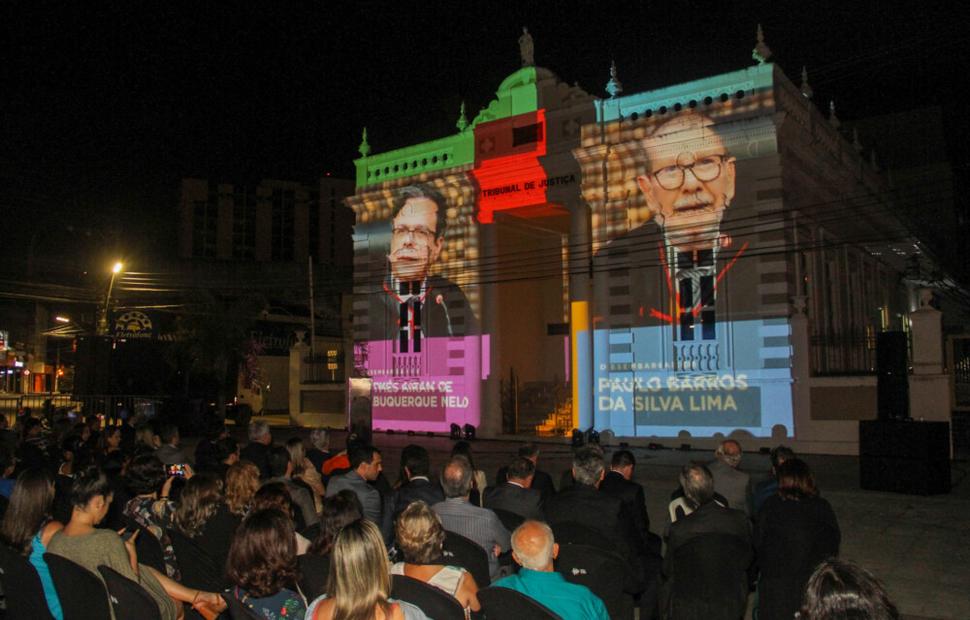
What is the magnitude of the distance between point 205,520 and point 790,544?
13.3 feet

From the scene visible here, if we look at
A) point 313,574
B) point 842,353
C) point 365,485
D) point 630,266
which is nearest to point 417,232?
point 630,266

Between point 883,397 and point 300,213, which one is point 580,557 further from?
point 300,213

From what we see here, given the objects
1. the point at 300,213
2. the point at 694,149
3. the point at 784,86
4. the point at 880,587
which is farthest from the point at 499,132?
the point at 300,213

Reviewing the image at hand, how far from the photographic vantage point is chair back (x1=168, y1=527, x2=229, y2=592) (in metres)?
4.98

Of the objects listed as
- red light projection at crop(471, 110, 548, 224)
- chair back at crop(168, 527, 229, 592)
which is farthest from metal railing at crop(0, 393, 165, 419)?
chair back at crop(168, 527, 229, 592)

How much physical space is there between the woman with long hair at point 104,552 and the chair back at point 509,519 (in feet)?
6.95

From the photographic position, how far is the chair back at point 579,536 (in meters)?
5.26

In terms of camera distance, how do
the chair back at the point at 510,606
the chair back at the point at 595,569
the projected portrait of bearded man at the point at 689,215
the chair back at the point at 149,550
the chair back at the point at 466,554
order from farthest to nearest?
the projected portrait of bearded man at the point at 689,215
the chair back at the point at 149,550
the chair back at the point at 466,554
the chair back at the point at 595,569
the chair back at the point at 510,606

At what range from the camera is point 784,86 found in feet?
69.2

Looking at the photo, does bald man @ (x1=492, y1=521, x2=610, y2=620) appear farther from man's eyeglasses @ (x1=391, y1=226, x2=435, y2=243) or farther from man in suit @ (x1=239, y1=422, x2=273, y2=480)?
man's eyeglasses @ (x1=391, y1=226, x2=435, y2=243)

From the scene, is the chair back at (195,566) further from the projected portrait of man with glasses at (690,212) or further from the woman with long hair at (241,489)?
the projected portrait of man with glasses at (690,212)

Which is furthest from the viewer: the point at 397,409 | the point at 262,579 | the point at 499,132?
the point at 397,409

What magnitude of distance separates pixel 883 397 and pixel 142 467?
41.5 feet

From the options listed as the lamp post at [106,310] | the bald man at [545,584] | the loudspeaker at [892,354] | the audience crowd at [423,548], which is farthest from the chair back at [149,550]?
the lamp post at [106,310]
